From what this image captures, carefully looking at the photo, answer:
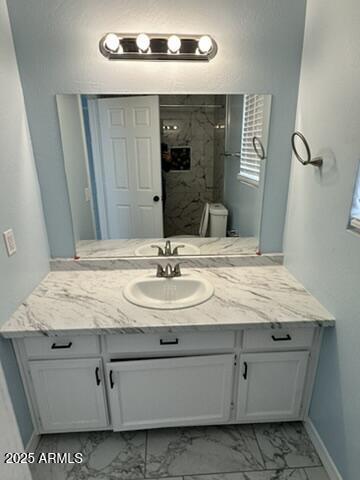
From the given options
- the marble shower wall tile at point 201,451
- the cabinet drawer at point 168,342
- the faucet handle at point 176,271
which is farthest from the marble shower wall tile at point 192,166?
the marble shower wall tile at point 201,451

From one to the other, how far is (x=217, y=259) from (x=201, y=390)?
2.43 ft

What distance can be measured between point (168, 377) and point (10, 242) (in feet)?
3.24

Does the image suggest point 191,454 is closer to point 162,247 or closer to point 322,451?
point 322,451

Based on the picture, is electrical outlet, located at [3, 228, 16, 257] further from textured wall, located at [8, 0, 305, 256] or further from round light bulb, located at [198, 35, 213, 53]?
round light bulb, located at [198, 35, 213, 53]

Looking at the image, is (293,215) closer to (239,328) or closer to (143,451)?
(239,328)

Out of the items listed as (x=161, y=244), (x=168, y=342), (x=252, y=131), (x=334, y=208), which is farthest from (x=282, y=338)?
(x=252, y=131)

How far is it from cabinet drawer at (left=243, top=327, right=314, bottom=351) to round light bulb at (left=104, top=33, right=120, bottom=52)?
1.51 metres

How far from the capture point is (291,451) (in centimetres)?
147

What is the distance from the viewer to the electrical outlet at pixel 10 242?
127 cm

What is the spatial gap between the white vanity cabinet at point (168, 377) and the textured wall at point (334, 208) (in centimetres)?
16

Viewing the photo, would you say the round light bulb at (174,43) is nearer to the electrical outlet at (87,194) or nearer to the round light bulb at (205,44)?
the round light bulb at (205,44)

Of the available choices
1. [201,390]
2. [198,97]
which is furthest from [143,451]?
[198,97]

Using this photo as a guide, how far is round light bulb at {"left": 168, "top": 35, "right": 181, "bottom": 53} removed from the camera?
1359mm

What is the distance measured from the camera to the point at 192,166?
1.66m
